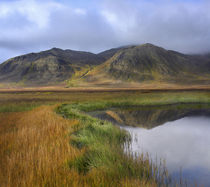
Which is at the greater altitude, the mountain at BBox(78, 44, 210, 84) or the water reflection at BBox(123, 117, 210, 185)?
the mountain at BBox(78, 44, 210, 84)

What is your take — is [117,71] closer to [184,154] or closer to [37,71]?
[37,71]

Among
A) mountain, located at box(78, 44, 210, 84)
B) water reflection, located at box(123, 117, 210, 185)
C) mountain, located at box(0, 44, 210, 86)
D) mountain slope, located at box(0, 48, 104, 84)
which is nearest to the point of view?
water reflection, located at box(123, 117, 210, 185)

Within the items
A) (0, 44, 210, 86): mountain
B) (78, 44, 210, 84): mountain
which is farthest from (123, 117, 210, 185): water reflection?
(78, 44, 210, 84): mountain

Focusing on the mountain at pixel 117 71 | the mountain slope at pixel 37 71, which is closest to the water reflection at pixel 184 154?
the mountain at pixel 117 71

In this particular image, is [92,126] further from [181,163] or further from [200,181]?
[200,181]

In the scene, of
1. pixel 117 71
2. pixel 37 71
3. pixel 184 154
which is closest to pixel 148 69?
pixel 117 71

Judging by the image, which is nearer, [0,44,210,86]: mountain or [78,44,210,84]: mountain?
[0,44,210,86]: mountain

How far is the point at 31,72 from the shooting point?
522ft

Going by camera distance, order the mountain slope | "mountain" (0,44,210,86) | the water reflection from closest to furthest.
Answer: the water reflection
"mountain" (0,44,210,86)
the mountain slope

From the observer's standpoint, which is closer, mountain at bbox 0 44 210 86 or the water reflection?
the water reflection

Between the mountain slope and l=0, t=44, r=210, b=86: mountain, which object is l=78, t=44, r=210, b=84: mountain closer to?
l=0, t=44, r=210, b=86: mountain

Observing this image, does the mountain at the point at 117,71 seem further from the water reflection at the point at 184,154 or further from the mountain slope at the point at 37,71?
the water reflection at the point at 184,154

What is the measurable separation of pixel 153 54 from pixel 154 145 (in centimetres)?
17885

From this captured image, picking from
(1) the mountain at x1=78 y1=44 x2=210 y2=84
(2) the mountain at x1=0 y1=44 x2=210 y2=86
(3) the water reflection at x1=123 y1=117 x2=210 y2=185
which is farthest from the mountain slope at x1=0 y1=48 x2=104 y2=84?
(3) the water reflection at x1=123 y1=117 x2=210 y2=185
